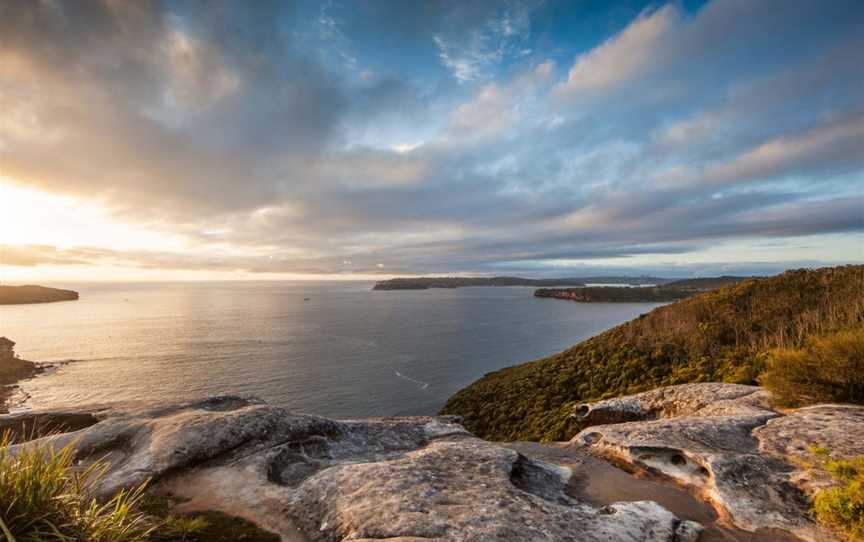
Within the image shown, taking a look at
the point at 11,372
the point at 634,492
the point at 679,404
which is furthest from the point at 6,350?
the point at 679,404

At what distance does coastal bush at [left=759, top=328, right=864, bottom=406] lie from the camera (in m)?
11.6

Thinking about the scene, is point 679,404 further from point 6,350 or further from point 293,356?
point 6,350

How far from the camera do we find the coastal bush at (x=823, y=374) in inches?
458

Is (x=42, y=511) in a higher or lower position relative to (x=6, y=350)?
higher

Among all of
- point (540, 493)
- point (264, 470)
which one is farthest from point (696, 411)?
point (264, 470)

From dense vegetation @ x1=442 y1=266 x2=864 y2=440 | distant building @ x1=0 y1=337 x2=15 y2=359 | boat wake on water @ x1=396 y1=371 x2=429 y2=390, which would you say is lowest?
boat wake on water @ x1=396 y1=371 x2=429 y2=390

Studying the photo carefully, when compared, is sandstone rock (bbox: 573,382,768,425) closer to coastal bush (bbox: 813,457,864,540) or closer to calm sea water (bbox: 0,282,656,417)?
coastal bush (bbox: 813,457,864,540)

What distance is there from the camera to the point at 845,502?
21.1 ft

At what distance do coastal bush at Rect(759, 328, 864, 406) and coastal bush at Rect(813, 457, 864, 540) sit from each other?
654 centimetres

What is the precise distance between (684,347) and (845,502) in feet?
91.4

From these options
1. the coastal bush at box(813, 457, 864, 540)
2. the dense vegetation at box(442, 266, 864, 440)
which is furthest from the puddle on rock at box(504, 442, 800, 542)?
the dense vegetation at box(442, 266, 864, 440)

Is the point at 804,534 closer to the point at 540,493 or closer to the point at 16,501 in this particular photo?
the point at 540,493

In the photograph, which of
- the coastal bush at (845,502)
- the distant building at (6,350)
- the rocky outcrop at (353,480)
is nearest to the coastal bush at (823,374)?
the coastal bush at (845,502)

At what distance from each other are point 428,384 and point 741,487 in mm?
53109
